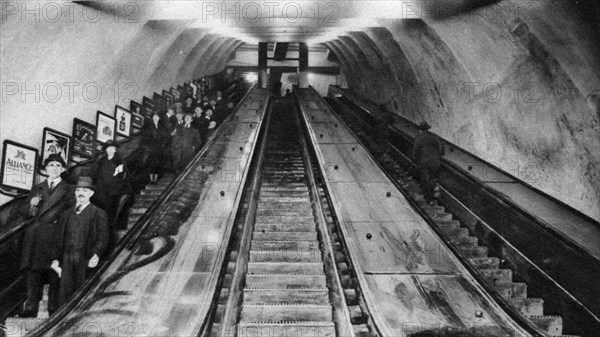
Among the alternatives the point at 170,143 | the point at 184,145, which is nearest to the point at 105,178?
the point at 184,145

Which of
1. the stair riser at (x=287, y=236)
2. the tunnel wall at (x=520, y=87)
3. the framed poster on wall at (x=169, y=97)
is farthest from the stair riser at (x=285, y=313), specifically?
the framed poster on wall at (x=169, y=97)

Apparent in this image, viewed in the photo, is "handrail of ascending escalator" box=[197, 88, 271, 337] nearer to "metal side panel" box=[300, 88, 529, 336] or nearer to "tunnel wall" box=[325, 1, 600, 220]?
"metal side panel" box=[300, 88, 529, 336]

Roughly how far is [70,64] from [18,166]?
2017 mm

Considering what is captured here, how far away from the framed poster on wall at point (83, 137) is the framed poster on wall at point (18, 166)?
134 cm

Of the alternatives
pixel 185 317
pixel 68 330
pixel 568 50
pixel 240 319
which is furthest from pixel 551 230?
pixel 68 330

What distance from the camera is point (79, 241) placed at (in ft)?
14.9

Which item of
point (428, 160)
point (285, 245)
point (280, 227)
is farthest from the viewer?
point (428, 160)

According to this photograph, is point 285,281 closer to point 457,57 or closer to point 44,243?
point 44,243

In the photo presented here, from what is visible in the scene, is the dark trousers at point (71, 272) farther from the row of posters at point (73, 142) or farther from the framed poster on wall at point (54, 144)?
the framed poster on wall at point (54, 144)

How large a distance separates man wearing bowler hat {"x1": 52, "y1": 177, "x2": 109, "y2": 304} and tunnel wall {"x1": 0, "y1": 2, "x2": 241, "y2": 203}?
2431 millimetres

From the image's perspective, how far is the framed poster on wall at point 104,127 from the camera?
905cm

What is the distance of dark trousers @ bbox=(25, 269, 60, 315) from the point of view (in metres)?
4.68

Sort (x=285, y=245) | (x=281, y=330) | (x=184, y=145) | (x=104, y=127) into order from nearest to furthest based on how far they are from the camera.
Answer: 1. (x=281, y=330)
2. (x=285, y=245)
3. (x=184, y=145)
4. (x=104, y=127)

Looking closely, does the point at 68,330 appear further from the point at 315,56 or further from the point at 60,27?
the point at 315,56
